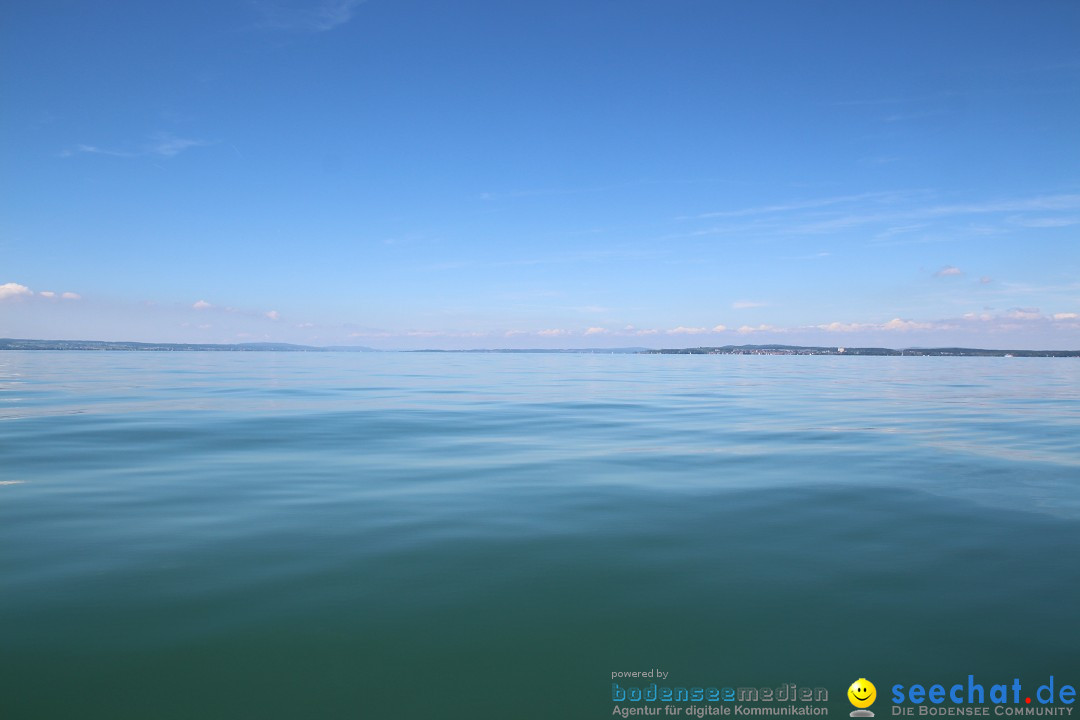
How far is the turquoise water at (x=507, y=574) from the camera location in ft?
17.4

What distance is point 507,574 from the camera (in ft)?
24.6

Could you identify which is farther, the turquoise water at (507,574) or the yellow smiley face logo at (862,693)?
the turquoise water at (507,574)

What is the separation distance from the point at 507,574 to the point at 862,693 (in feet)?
13.0

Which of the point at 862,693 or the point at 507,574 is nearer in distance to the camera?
the point at 862,693

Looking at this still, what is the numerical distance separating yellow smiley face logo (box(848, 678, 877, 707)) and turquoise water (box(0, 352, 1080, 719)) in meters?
0.08

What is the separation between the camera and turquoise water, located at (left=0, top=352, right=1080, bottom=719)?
17.4 feet

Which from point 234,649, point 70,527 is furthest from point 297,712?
point 70,527

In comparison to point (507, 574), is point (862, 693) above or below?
below

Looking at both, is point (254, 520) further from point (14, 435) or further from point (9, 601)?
point (14, 435)

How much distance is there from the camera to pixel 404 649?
5.70 meters

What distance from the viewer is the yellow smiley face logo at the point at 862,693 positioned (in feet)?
16.9

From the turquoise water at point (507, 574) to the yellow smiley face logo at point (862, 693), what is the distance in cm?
8

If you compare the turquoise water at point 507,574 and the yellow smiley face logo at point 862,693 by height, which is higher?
the turquoise water at point 507,574

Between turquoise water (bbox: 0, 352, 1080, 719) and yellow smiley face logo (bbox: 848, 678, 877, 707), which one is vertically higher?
turquoise water (bbox: 0, 352, 1080, 719)
